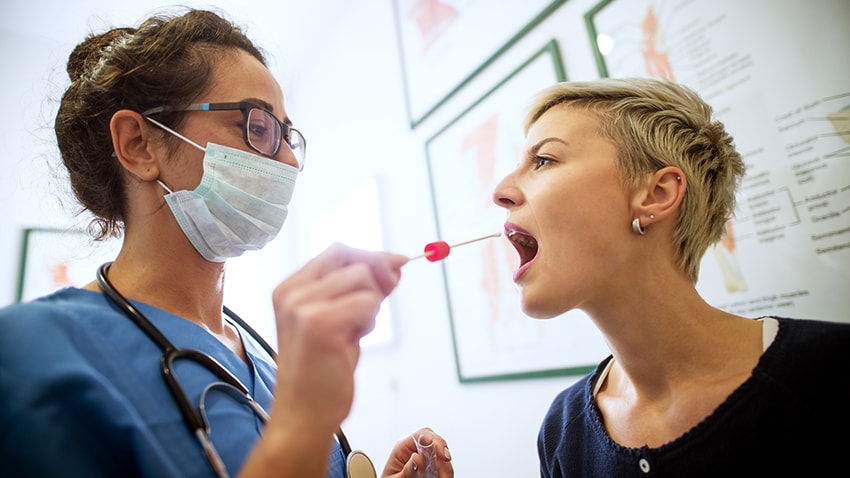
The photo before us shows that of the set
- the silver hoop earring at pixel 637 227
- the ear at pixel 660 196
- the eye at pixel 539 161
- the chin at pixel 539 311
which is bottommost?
the chin at pixel 539 311


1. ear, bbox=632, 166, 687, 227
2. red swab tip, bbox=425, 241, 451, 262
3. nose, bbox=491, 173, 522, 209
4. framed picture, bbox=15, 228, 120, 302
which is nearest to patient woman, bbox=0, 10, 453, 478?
red swab tip, bbox=425, 241, 451, 262

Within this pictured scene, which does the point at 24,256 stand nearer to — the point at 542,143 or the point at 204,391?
the point at 204,391

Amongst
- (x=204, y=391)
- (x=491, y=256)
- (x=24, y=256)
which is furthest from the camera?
(x=24, y=256)

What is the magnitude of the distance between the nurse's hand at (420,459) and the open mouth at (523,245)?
16.2 inches

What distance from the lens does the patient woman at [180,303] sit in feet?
1.62

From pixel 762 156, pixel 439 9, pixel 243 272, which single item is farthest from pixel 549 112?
pixel 243 272

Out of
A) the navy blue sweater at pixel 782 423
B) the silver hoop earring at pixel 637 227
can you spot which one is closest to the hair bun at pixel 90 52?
the silver hoop earring at pixel 637 227

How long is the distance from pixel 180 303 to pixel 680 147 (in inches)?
40.1

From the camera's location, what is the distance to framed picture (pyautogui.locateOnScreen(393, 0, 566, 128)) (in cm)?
156

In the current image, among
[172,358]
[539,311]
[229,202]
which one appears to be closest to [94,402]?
[172,358]

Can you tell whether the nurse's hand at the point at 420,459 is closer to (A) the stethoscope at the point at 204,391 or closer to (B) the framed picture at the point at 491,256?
(A) the stethoscope at the point at 204,391

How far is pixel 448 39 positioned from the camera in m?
1.89

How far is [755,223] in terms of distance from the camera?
3.17ft

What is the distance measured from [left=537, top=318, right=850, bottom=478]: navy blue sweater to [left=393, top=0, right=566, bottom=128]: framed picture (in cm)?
112
